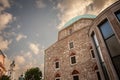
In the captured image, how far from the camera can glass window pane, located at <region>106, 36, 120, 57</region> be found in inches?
365

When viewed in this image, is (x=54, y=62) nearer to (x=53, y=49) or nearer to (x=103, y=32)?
(x=53, y=49)

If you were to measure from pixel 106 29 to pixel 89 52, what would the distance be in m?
7.50

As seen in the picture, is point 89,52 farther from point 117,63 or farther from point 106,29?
point 117,63

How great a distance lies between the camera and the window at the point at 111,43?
30.4 feet

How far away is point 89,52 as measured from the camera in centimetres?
1769

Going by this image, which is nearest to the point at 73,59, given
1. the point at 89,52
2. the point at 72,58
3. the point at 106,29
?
the point at 72,58

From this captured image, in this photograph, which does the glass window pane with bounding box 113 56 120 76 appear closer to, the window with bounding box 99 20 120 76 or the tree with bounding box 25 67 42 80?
the window with bounding box 99 20 120 76

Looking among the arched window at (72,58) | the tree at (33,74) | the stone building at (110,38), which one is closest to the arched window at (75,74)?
the arched window at (72,58)

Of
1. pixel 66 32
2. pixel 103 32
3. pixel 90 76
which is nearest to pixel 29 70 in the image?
pixel 66 32

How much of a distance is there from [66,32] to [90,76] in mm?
10211

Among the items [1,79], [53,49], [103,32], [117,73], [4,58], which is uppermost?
[4,58]

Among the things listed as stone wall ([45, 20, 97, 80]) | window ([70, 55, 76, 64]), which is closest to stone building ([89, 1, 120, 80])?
stone wall ([45, 20, 97, 80])

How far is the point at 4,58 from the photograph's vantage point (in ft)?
115

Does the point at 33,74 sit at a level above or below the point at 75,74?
above
